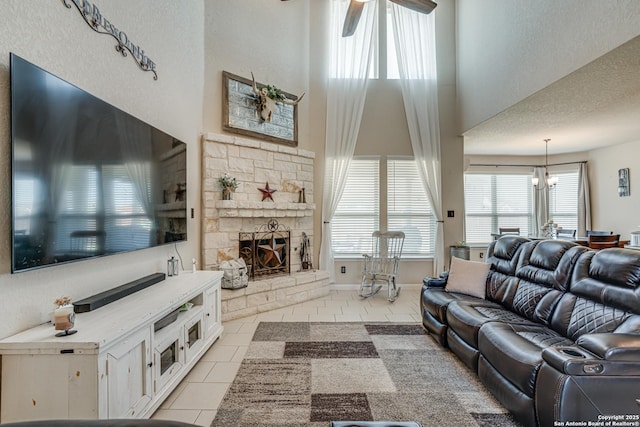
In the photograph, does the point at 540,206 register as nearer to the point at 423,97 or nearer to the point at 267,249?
the point at 423,97

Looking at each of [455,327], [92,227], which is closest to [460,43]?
[455,327]

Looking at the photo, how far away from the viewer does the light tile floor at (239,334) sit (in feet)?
6.81

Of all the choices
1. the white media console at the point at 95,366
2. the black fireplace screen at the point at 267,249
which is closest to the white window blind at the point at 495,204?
the black fireplace screen at the point at 267,249

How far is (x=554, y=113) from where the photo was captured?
423 cm

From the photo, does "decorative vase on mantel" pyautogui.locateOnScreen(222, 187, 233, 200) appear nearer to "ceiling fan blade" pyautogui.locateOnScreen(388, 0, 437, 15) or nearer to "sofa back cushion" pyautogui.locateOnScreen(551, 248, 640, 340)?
"ceiling fan blade" pyautogui.locateOnScreen(388, 0, 437, 15)

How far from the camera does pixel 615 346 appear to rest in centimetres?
151

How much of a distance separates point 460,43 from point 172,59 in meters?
4.48

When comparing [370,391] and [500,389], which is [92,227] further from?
[500,389]

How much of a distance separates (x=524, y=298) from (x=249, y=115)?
386 cm

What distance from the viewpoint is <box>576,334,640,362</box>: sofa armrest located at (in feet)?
4.85

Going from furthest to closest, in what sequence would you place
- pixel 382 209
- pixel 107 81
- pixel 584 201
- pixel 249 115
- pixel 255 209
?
1. pixel 584 201
2. pixel 382 209
3. pixel 249 115
4. pixel 255 209
5. pixel 107 81

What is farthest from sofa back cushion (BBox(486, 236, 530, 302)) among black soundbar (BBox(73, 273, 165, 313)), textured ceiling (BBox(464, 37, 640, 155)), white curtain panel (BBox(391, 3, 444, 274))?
black soundbar (BBox(73, 273, 165, 313))

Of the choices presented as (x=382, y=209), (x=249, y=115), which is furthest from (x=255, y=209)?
(x=382, y=209)

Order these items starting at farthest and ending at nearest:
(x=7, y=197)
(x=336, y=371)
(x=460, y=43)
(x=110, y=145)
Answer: (x=460, y=43)
(x=336, y=371)
(x=110, y=145)
(x=7, y=197)
